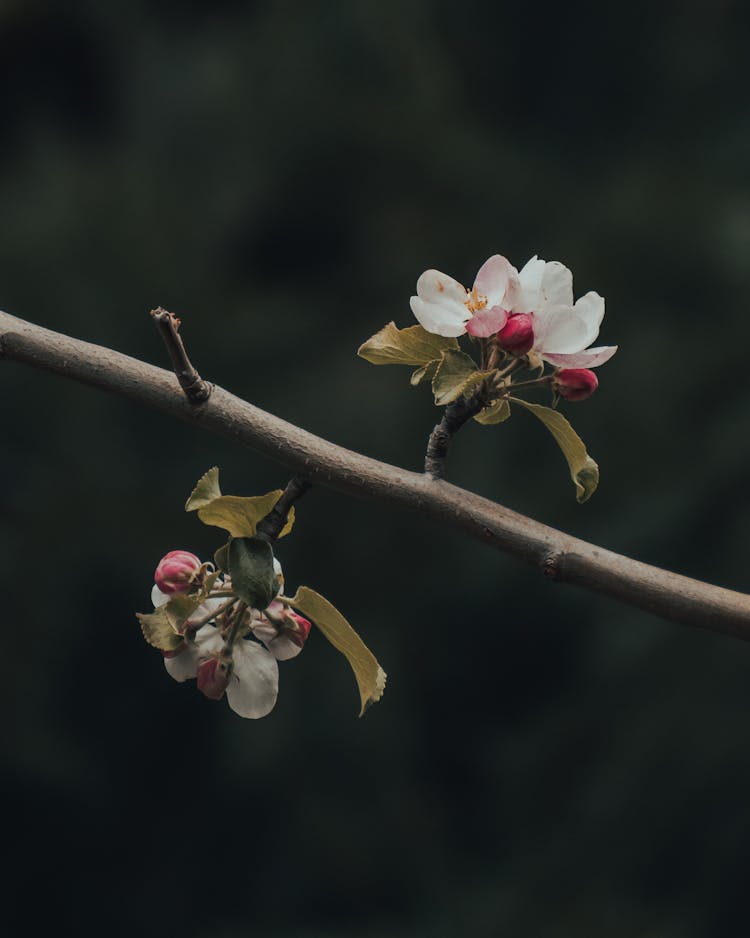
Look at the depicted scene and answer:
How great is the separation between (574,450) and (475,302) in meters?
0.08

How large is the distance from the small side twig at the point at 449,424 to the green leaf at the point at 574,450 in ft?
0.06

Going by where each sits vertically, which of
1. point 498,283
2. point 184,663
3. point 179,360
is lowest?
point 184,663

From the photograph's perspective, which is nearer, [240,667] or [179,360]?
[179,360]

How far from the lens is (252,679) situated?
0.54m

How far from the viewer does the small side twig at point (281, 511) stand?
0.48 meters

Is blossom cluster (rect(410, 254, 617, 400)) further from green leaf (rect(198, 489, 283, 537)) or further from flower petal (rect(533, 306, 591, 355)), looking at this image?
green leaf (rect(198, 489, 283, 537))

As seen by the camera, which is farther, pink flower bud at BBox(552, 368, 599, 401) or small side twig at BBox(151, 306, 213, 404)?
pink flower bud at BBox(552, 368, 599, 401)

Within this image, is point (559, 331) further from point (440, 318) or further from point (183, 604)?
point (183, 604)

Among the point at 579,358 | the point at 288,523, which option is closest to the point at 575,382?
the point at 579,358

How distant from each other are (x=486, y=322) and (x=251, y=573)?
14 centimetres

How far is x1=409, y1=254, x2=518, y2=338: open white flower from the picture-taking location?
1.67 ft

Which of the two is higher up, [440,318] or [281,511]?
[440,318]

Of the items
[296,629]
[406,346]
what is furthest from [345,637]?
[406,346]

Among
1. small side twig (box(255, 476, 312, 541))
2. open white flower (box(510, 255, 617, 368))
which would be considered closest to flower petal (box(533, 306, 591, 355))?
open white flower (box(510, 255, 617, 368))
